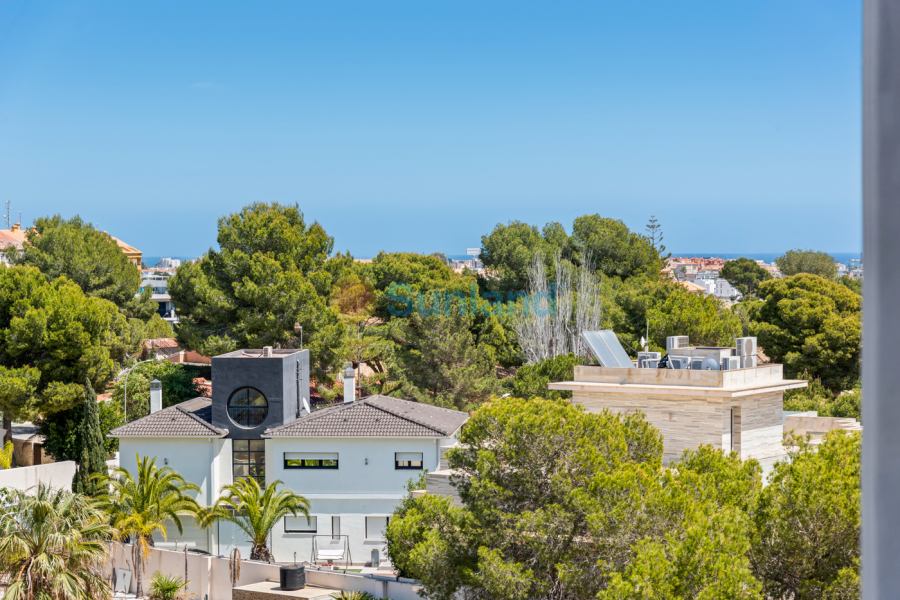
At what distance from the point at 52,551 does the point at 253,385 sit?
14212 millimetres

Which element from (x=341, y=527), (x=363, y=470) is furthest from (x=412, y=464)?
(x=341, y=527)

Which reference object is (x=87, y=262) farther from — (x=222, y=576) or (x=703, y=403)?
(x=703, y=403)

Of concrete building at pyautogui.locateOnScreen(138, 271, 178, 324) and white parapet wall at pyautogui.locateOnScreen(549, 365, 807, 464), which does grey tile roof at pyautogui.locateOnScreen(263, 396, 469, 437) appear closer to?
white parapet wall at pyautogui.locateOnScreen(549, 365, 807, 464)

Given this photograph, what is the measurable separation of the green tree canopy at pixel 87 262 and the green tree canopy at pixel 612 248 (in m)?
32.3

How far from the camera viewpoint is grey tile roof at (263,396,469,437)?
2858 cm

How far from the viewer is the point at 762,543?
38.3ft

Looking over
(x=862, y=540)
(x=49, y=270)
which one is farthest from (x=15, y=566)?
(x=49, y=270)

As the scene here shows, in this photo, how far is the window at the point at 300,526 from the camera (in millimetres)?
28422

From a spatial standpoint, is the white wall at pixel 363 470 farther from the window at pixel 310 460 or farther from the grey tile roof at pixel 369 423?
the grey tile roof at pixel 369 423

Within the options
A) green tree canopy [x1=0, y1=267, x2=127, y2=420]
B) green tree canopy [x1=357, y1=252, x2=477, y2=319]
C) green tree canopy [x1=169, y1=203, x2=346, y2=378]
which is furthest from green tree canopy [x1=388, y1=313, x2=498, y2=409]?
green tree canopy [x1=0, y1=267, x2=127, y2=420]

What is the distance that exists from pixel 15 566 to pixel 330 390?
27983mm

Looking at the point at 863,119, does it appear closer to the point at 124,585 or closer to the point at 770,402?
the point at 770,402

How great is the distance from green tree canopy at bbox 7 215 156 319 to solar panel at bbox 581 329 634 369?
40314mm

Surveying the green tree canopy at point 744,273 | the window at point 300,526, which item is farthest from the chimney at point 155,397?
the green tree canopy at point 744,273
